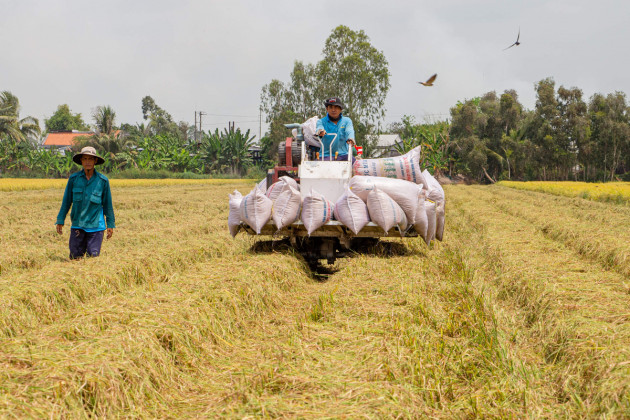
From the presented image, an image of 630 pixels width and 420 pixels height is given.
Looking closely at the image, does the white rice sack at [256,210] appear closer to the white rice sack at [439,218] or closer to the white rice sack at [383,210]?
the white rice sack at [383,210]

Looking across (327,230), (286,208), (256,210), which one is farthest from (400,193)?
(256,210)

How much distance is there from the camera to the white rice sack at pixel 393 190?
5.71 meters

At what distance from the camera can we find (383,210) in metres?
5.48

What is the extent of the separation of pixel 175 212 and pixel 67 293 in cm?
884

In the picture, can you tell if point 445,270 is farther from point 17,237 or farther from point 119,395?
point 17,237

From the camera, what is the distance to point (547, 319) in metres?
3.65

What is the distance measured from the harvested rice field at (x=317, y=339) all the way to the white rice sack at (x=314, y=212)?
53cm

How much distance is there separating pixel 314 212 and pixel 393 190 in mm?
998

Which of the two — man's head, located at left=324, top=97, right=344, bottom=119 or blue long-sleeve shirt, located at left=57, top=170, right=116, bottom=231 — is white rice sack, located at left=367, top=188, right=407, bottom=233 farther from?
blue long-sleeve shirt, located at left=57, top=170, right=116, bottom=231

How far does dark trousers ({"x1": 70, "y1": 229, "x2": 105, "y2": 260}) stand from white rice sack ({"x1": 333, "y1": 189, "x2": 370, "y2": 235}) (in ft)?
9.39

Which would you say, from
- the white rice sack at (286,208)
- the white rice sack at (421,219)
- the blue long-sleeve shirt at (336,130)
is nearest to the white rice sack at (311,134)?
the blue long-sleeve shirt at (336,130)

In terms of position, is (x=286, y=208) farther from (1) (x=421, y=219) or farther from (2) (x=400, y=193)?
(1) (x=421, y=219)

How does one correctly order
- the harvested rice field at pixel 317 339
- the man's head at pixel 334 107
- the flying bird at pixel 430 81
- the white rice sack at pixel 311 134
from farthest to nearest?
the flying bird at pixel 430 81 < the white rice sack at pixel 311 134 < the man's head at pixel 334 107 < the harvested rice field at pixel 317 339

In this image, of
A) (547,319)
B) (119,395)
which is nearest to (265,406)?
(119,395)
